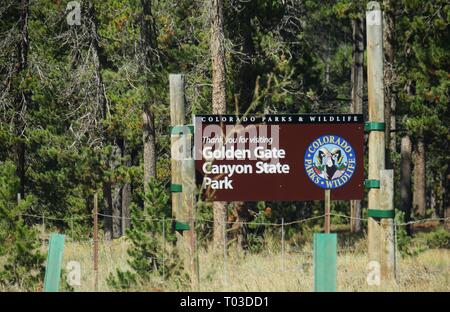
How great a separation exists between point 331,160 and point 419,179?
951 inches

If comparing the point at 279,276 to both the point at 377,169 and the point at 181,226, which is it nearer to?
the point at 181,226

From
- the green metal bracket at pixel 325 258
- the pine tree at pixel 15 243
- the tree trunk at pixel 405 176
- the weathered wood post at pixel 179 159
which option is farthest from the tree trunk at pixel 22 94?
the green metal bracket at pixel 325 258

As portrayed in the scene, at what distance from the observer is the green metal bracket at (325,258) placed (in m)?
9.45

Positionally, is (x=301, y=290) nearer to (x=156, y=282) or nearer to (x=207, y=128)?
(x=156, y=282)

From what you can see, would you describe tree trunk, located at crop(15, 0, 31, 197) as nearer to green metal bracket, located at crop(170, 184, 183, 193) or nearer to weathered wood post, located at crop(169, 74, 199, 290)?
weathered wood post, located at crop(169, 74, 199, 290)

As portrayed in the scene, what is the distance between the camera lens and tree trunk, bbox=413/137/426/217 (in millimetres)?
36531

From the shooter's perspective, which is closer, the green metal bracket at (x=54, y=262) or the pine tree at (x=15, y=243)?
the green metal bracket at (x=54, y=262)

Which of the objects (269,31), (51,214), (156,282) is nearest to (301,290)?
(156,282)

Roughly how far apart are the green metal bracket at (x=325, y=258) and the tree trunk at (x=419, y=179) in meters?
27.2

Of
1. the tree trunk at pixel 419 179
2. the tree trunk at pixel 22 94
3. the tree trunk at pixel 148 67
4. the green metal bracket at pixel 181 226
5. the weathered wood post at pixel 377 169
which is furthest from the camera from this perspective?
the tree trunk at pixel 419 179

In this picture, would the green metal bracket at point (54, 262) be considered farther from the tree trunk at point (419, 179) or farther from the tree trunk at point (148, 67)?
the tree trunk at point (419, 179)

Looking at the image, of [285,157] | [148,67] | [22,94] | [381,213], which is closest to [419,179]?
[148,67]

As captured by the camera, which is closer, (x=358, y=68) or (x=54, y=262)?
(x=54, y=262)

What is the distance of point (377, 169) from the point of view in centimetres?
1380
